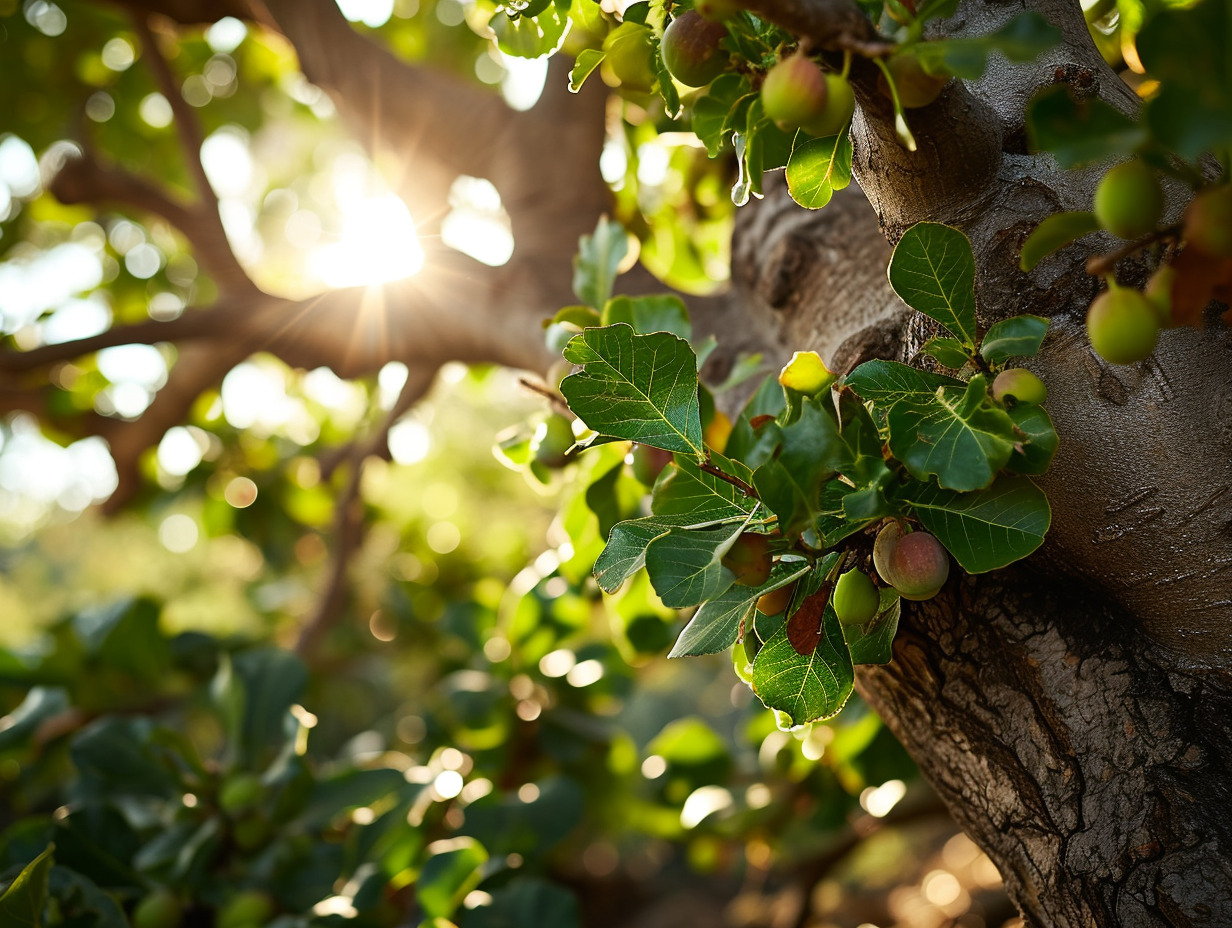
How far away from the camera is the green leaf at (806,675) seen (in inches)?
19.2

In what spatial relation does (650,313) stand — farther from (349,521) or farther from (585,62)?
(349,521)

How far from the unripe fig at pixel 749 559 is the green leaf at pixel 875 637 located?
0.27ft

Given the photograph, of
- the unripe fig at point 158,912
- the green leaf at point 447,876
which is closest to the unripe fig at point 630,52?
the green leaf at point 447,876

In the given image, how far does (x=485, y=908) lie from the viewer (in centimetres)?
89

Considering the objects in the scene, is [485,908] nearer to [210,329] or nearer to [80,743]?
[80,743]

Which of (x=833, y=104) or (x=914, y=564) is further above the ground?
(x=833, y=104)

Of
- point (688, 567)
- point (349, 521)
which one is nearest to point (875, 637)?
point (688, 567)

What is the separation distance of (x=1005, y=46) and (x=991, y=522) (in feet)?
0.77

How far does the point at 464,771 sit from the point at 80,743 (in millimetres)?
520

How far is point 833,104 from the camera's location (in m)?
0.38

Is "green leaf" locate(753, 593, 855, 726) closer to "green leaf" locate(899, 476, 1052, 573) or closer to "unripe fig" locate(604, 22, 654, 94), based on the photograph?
"green leaf" locate(899, 476, 1052, 573)

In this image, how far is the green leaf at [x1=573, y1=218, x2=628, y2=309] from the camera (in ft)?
2.16

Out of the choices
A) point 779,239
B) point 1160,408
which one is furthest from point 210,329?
point 1160,408

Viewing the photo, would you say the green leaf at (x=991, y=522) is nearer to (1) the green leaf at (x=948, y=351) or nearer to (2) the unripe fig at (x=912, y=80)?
(1) the green leaf at (x=948, y=351)
